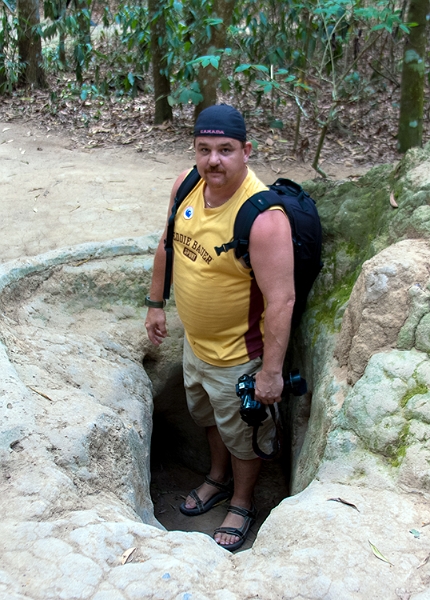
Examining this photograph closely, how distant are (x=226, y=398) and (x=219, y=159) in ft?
4.24

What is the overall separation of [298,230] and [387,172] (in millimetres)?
830

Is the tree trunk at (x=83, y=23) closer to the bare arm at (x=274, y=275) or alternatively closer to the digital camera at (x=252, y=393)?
the bare arm at (x=274, y=275)

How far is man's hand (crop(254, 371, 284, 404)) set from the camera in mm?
2734

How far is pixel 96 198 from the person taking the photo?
17.7 ft

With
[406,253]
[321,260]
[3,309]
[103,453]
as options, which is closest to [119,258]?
[3,309]

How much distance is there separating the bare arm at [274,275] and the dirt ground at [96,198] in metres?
1.49

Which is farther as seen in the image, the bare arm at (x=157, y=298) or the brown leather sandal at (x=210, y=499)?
the brown leather sandal at (x=210, y=499)

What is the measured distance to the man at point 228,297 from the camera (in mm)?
2586

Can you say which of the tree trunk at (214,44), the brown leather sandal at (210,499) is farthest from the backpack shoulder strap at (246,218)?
the tree trunk at (214,44)

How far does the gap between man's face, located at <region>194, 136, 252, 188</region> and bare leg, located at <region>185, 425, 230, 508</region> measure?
170cm

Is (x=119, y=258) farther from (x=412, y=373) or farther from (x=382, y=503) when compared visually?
(x=382, y=503)

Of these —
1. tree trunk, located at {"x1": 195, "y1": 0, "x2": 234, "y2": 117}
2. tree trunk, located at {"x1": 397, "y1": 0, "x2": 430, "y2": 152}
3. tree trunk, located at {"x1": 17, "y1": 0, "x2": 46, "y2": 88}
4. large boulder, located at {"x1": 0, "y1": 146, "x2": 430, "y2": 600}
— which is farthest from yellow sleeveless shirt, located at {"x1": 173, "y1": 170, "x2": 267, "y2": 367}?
tree trunk, located at {"x1": 17, "y1": 0, "x2": 46, "y2": 88}

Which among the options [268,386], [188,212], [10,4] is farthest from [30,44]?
[268,386]

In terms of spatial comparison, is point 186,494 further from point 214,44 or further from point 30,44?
point 30,44
